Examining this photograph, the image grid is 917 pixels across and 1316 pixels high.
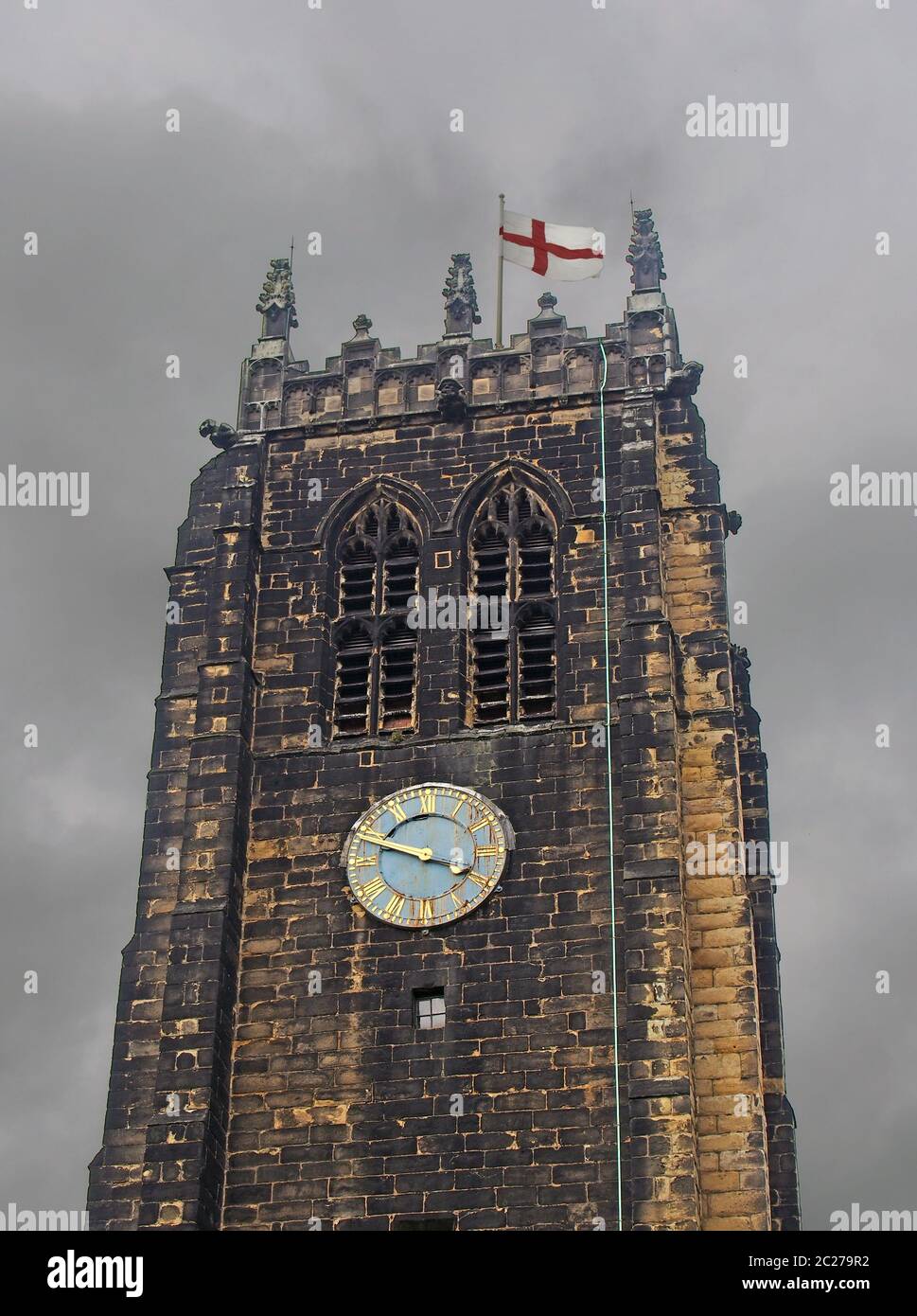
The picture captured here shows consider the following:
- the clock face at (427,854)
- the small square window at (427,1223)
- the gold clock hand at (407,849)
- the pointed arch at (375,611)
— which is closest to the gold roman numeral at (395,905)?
the clock face at (427,854)

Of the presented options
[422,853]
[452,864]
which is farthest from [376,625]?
[452,864]

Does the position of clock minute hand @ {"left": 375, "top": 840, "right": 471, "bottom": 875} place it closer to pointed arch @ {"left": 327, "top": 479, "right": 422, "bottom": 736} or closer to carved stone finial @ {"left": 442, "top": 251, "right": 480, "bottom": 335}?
pointed arch @ {"left": 327, "top": 479, "right": 422, "bottom": 736}

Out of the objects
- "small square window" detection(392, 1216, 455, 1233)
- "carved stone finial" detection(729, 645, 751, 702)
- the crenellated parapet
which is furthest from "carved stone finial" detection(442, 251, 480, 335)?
"small square window" detection(392, 1216, 455, 1233)

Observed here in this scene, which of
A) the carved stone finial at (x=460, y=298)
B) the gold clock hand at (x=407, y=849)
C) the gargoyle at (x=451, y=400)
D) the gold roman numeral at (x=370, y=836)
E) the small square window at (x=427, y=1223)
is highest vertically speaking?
the carved stone finial at (x=460, y=298)

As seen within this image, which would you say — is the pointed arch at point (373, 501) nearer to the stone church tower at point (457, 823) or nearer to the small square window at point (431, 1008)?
the stone church tower at point (457, 823)

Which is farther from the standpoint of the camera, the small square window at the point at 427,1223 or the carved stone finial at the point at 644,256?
the carved stone finial at the point at 644,256

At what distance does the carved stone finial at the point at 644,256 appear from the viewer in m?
49.2

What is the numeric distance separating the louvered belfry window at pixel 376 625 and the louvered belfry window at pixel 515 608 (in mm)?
1131

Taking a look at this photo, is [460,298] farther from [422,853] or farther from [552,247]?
[422,853]

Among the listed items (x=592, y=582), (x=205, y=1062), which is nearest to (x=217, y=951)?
(x=205, y=1062)

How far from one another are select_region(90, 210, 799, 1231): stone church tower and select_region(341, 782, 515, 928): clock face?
0.06 meters

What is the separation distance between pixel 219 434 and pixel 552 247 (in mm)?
7722

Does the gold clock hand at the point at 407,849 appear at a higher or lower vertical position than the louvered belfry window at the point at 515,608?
lower
